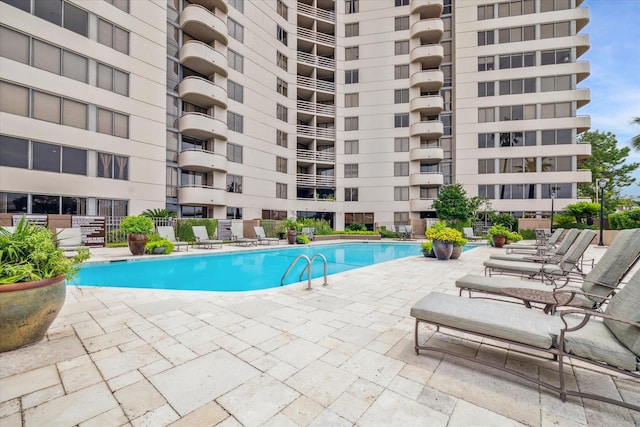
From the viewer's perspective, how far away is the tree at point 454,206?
22750mm

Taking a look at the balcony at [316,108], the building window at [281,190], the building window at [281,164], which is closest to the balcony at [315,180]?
the building window at [281,190]

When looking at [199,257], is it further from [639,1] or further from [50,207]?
[639,1]

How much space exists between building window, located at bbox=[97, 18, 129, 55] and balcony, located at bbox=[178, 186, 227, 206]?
841 centimetres

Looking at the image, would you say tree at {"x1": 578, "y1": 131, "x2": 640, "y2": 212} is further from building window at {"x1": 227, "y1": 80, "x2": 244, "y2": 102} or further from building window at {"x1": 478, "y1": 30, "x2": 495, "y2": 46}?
building window at {"x1": 227, "y1": 80, "x2": 244, "y2": 102}

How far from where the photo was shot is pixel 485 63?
26094 mm

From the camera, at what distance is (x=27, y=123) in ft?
41.8

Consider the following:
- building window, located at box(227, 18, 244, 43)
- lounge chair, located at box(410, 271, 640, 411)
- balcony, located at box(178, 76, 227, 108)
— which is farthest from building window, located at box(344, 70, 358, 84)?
lounge chair, located at box(410, 271, 640, 411)

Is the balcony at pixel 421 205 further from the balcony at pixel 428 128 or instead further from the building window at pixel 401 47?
the building window at pixel 401 47

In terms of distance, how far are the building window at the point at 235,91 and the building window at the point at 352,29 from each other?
45.7ft

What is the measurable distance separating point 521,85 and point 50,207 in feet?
115

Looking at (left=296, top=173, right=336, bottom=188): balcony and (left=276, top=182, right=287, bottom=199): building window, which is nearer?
(left=276, top=182, right=287, bottom=199): building window

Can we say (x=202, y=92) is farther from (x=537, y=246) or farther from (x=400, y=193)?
(x=537, y=246)

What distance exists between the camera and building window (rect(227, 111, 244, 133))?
21.1 m

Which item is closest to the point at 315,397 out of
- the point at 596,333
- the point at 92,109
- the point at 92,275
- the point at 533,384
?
the point at 533,384
